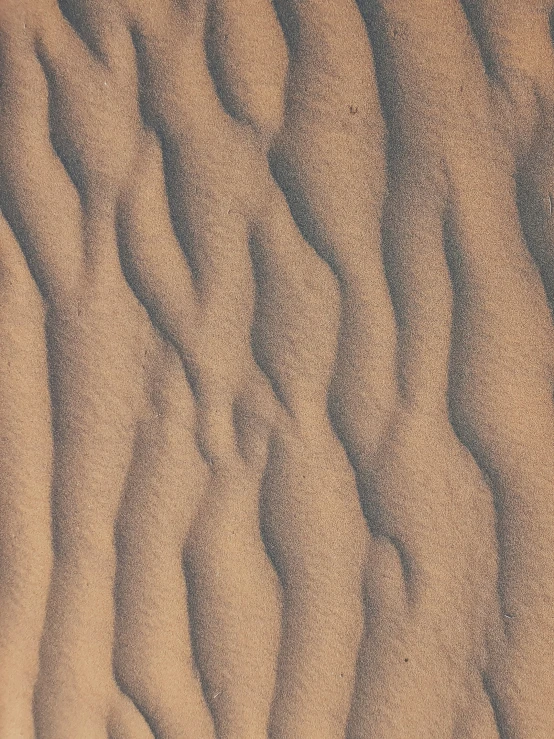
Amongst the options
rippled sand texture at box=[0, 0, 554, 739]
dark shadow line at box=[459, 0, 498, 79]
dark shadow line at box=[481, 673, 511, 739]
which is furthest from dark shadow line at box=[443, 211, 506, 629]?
dark shadow line at box=[459, 0, 498, 79]

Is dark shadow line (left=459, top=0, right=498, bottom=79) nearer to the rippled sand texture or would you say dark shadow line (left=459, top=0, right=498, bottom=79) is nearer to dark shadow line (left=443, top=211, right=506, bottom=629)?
the rippled sand texture

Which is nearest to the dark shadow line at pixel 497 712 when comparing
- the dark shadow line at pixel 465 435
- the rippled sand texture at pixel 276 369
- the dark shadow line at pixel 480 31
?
the rippled sand texture at pixel 276 369

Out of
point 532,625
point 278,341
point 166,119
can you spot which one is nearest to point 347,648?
point 532,625

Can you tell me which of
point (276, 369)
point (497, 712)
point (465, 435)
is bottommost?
point (497, 712)

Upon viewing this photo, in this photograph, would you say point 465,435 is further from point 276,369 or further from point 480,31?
point 480,31

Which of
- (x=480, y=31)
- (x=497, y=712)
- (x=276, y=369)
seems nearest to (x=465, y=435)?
(x=276, y=369)

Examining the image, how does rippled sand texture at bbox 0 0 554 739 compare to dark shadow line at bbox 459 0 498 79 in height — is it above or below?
below

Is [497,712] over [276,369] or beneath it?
beneath

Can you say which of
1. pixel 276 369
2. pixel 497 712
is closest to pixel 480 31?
pixel 276 369
